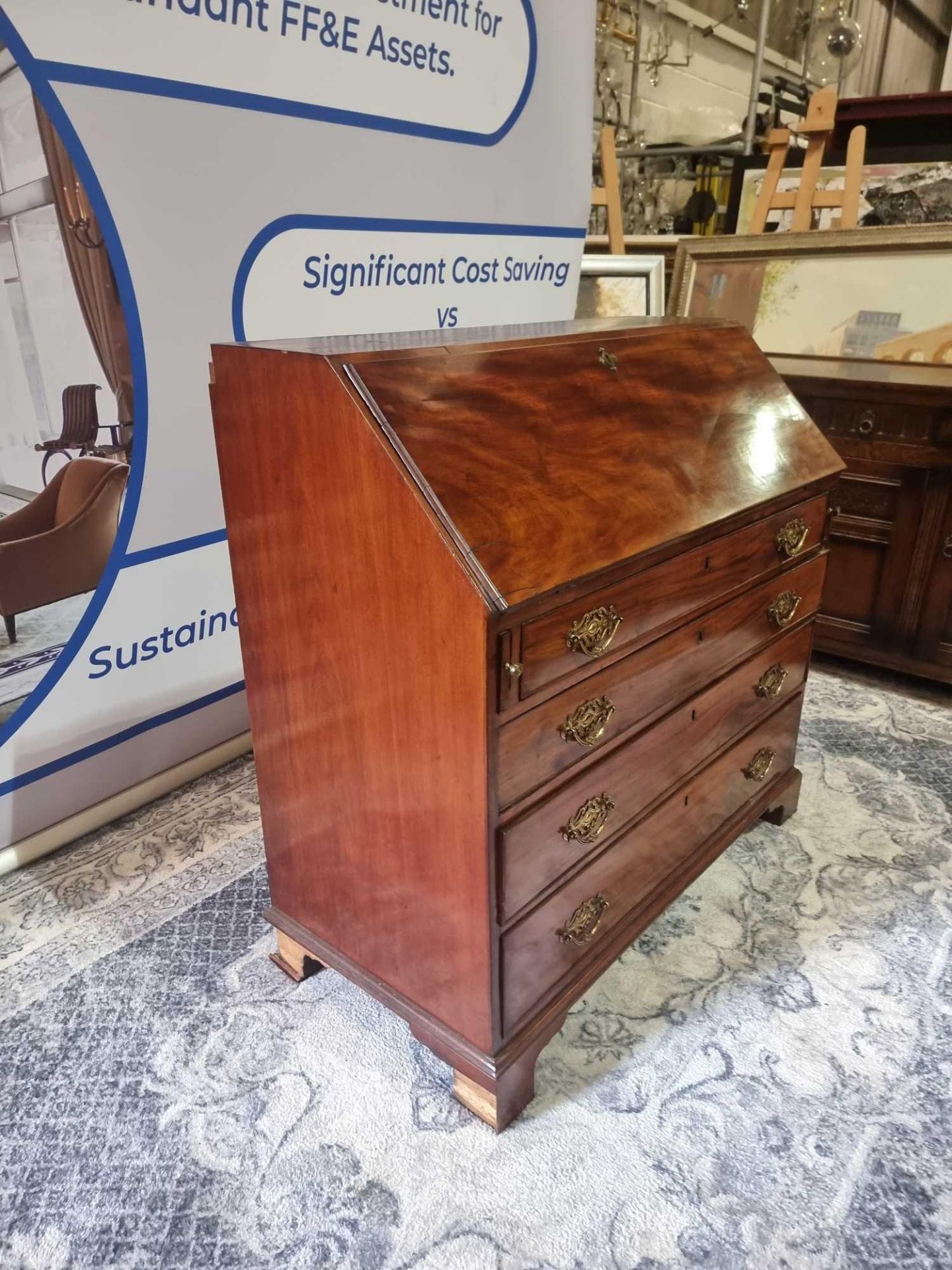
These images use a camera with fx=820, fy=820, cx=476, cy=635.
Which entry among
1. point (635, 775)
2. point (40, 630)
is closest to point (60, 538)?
point (40, 630)

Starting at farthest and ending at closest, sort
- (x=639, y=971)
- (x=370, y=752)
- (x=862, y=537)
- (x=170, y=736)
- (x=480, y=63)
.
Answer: (x=862, y=537) → (x=480, y=63) → (x=170, y=736) → (x=639, y=971) → (x=370, y=752)

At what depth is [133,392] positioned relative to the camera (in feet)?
6.39

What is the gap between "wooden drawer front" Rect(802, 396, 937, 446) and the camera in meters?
2.51

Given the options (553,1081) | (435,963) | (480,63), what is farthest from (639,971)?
(480,63)

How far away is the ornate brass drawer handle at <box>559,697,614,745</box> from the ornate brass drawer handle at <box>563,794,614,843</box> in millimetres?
131

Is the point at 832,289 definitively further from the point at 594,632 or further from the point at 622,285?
the point at 594,632

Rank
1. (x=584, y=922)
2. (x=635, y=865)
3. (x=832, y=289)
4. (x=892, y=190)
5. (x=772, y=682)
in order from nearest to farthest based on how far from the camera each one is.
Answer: (x=584, y=922), (x=635, y=865), (x=772, y=682), (x=832, y=289), (x=892, y=190)

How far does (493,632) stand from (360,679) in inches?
11.9

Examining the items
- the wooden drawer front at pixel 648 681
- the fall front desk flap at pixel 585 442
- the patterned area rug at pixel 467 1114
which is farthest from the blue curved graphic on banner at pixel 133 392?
the wooden drawer front at pixel 648 681

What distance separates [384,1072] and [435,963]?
0.97 ft

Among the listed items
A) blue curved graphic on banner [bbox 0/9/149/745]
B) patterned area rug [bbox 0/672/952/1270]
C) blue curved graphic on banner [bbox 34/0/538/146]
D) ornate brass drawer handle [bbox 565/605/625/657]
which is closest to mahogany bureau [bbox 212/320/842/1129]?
ornate brass drawer handle [bbox 565/605/625/657]

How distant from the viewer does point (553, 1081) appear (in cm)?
146

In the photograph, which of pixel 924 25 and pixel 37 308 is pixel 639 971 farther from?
pixel 924 25

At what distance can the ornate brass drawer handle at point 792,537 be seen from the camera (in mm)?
1683
